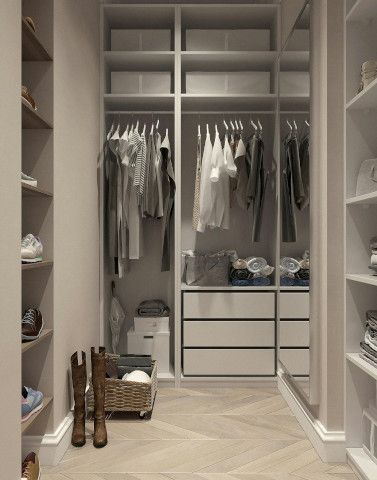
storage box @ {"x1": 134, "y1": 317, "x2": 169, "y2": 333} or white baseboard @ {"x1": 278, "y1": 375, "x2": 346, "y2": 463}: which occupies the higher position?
storage box @ {"x1": 134, "y1": 317, "x2": 169, "y2": 333}

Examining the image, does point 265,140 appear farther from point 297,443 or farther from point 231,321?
point 297,443

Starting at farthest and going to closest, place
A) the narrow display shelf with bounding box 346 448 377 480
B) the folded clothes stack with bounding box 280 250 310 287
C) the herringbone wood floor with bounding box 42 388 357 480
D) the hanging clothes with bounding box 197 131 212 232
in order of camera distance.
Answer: the hanging clothes with bounding box 197 131 212 232 < the folded clothes stack with bounding box 280 250 310 287 < the herringbone wood floor with bounding box 42 388 357 480 < the narrow display shelf with bounding box 346 448 377 480

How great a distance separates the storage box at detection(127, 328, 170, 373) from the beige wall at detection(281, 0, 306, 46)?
2.21 meters

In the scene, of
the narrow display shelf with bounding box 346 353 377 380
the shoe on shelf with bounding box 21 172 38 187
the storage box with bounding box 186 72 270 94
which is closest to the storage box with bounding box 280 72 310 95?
the storage box with bounding box 186 72 270 94

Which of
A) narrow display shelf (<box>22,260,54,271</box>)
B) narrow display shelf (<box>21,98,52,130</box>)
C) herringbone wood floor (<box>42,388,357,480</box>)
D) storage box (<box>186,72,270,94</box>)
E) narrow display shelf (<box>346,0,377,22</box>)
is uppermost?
storage box (<box>186,72,270,94</box>)

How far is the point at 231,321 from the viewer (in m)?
3.38

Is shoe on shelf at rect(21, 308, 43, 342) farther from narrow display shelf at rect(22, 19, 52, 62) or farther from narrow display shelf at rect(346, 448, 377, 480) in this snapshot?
narrow display shelf at rect(346, 448, 377, 480)

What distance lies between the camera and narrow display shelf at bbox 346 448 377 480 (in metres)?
1.97

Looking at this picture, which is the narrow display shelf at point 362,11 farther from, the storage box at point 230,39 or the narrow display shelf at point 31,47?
the storage box at point 230,39

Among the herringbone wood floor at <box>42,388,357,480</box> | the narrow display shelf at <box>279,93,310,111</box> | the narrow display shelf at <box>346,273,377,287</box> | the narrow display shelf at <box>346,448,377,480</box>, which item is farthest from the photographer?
the narrow display shelf at <box>279,93,310,111</box>

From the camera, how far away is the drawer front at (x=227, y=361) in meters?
3.38

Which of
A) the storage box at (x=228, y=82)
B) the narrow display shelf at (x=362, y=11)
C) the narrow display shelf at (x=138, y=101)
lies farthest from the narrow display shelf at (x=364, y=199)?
the narrow display shelf at (x=138, y=101)

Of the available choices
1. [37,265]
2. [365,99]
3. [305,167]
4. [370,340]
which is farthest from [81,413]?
[365,99]

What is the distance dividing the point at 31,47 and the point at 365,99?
1.42 metres
